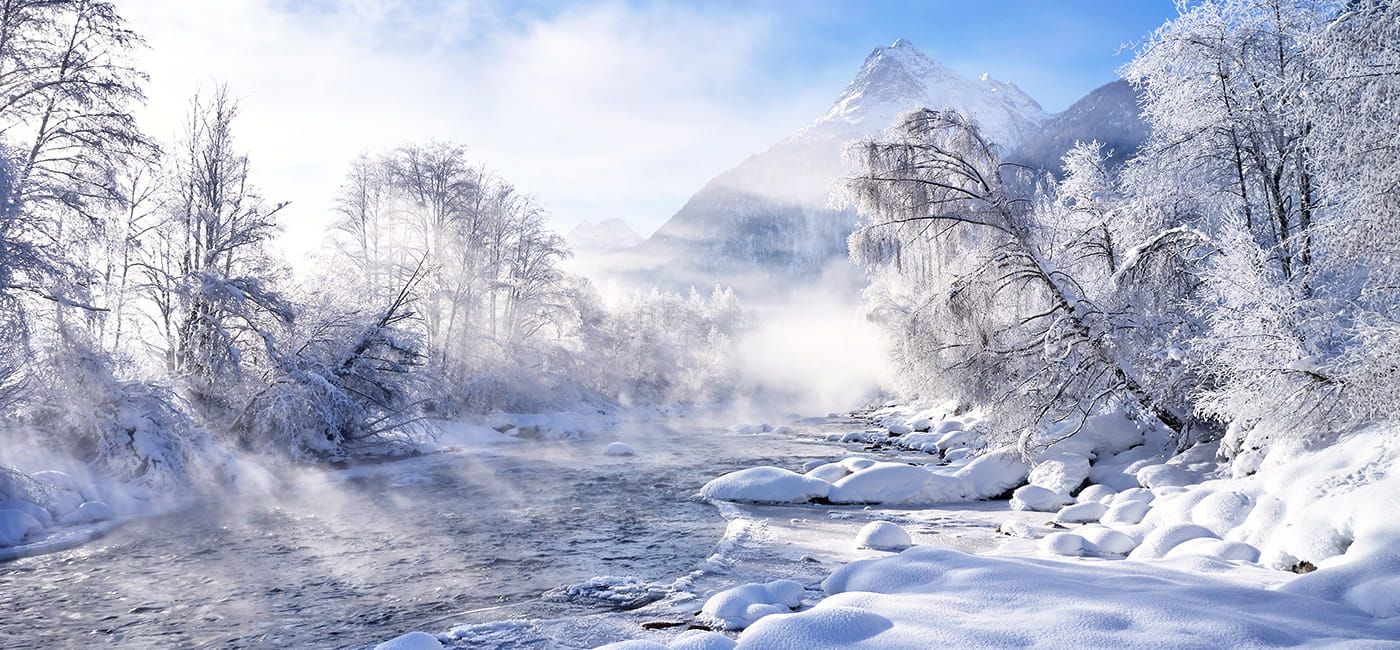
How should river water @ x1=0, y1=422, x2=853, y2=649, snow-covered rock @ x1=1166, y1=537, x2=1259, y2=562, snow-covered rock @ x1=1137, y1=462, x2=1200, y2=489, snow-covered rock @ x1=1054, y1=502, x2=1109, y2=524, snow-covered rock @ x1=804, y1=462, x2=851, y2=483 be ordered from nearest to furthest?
river water @ x1=0, y1=422, x2=853, y2=649
snow-covered rock @ x1=1166, y1=537, x2=1259, y2=562
snow-covered rock @ x1=1054, y1=502, x2=1109, y2=524
snow-covered rock @ x1=1137, y1=462, x2=1200, y2=489
snow-covered rock @ x1=804, y1=462, x2=851, y2=483

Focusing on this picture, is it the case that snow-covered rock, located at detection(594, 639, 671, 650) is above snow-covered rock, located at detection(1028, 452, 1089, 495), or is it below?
above

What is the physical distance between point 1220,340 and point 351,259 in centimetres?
2957

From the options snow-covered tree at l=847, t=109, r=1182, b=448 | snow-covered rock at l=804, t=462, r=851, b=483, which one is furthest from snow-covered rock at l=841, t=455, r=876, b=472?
snow-covered tree at l=847, t=109, r=1182, b=448

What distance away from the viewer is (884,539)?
31.5 feet

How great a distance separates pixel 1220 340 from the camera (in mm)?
9406

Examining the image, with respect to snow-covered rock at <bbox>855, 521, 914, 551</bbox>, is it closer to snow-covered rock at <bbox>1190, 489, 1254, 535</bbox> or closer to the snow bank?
the snow bank

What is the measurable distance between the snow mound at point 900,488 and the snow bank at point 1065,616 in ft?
24.6

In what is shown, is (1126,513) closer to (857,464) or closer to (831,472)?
(831,472)

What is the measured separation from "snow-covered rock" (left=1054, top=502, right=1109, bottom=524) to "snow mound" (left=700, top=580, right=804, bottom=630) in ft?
19.8

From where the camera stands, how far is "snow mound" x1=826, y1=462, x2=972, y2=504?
13.8m

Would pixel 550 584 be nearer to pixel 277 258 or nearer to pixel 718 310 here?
pixel 277 258

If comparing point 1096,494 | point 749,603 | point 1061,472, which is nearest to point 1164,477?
point 1096,494

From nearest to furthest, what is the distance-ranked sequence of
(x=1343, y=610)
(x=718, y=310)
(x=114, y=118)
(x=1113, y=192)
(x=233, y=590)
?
1. (x=1343, y=610)
2. (x=233, y=590)
3. (x=114, y=118)
4. (x=1113, y=192)
5. (x=718, y=310)

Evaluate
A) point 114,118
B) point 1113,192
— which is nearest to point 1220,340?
point 1113,192
